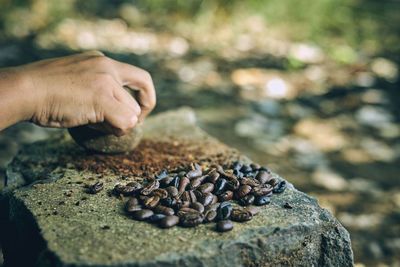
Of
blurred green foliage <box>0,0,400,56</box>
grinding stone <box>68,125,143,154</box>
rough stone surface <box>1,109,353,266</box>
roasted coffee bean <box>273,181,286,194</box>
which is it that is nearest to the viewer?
rough stone surface <box>1,109,353,266</box>

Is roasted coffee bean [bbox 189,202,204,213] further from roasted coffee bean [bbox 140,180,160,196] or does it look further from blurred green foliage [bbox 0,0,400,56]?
blurred green foliage [bbox 0,0,400,56]

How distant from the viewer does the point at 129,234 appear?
4.67 ft

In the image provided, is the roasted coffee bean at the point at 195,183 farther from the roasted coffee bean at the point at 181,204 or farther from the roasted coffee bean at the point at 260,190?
the roasted coffee bean at the point at 260,190

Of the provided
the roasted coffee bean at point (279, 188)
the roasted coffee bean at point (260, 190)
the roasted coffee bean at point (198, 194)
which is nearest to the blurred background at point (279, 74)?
the roasted coffee bean at point (279, 188)

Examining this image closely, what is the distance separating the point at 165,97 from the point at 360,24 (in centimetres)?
447

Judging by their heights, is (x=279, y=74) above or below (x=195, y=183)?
above

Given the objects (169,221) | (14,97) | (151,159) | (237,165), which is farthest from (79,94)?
(237,165)

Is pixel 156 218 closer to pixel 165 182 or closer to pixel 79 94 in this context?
pixel 165 182

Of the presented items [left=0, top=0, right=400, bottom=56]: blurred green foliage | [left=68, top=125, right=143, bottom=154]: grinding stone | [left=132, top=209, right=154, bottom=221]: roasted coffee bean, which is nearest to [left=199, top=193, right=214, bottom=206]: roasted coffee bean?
[left=132, top=209, right=154, bottom=221]: roasted coffee bean

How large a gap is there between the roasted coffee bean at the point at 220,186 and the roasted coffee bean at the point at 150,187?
0.27 m

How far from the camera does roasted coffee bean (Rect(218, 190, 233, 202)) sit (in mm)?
1666

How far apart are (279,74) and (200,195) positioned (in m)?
3.98

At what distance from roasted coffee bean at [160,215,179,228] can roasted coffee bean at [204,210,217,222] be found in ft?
0.39

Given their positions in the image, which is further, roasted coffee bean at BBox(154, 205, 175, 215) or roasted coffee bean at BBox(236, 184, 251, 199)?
roasted coffee bean at BBox(236, 184, 251, 199)
